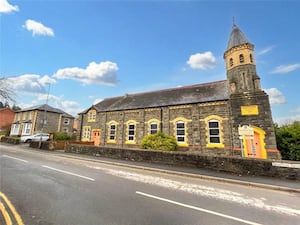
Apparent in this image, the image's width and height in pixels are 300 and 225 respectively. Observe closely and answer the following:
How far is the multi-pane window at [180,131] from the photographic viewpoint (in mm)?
17589

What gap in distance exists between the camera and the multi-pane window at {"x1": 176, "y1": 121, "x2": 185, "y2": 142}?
17589 mm

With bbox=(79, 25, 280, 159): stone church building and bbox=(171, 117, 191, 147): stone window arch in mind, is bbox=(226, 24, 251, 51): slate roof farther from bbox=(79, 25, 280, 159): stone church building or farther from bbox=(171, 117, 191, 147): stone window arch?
bbox=(171, 117, 191, 147): stone window arch

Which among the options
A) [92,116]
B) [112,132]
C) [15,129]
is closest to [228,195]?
[112,132]

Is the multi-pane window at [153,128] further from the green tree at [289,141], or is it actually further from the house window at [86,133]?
the green tree at [289,141]

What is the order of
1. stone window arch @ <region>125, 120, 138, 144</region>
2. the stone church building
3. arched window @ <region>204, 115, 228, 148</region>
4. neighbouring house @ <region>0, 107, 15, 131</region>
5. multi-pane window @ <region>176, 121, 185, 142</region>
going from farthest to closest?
neighbouring house @ <region>0, 107, 15, 131</region> < stone window arch @ <region>125, 120, 138, 144</region> < multi-pane window @ <region>176, 121, 185, 142</region> < arched window @ <region>204, 115, 228, 148</region> < the stone church building

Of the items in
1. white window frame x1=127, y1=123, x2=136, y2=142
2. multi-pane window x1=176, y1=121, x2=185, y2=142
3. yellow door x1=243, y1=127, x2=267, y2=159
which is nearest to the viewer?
yellow door x1=243, y1=127, x2=267, y2=159

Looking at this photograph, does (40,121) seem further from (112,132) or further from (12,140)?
(112,132)

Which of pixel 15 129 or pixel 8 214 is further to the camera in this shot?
pixel 15 129

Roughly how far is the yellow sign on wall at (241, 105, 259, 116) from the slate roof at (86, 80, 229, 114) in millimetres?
1881

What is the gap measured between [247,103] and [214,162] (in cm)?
841

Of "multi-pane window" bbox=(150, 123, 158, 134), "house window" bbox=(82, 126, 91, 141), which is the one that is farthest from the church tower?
"house window" bbox=(82, 126, 91, 141)

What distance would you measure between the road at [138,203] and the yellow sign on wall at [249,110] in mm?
9561

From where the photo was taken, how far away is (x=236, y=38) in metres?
17.9

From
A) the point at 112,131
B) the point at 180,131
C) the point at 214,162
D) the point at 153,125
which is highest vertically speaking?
the point at 153,125
